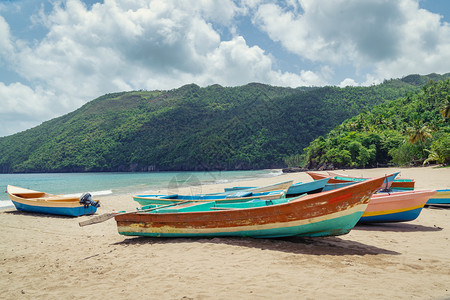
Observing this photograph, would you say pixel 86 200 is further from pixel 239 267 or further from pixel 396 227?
pixel 396 227

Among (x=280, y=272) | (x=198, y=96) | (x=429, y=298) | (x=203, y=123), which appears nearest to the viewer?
(x=429, y=298)

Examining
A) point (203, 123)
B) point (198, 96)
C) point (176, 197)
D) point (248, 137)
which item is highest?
point (198, 96)

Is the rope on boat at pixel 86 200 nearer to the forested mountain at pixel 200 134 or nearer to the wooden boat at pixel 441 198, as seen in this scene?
the wooden boat at pixel 441 198

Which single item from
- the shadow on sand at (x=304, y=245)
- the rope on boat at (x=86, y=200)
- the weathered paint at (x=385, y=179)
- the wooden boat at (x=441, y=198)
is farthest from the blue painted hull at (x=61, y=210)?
the wooden boat at (x=441, y=198)

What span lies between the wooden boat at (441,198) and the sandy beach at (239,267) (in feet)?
8.40

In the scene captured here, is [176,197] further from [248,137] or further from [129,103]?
[129,103]

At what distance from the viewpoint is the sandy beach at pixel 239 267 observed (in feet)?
12.0

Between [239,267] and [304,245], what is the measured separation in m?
1.85

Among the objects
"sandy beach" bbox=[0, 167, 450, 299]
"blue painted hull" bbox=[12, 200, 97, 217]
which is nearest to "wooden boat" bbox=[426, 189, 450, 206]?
"sandy beach" bbox=[0, 167, 450, 299]

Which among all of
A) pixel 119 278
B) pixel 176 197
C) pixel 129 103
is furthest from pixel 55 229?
pixel 129 103

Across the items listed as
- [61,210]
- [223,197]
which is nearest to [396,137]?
[223,197]

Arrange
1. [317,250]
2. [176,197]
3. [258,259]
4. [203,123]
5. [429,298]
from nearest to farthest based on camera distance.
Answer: [429,298] → [258,259] → [317,250] → [176,197] → [203,123]

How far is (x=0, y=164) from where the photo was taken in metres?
105

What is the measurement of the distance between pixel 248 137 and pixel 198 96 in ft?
175
